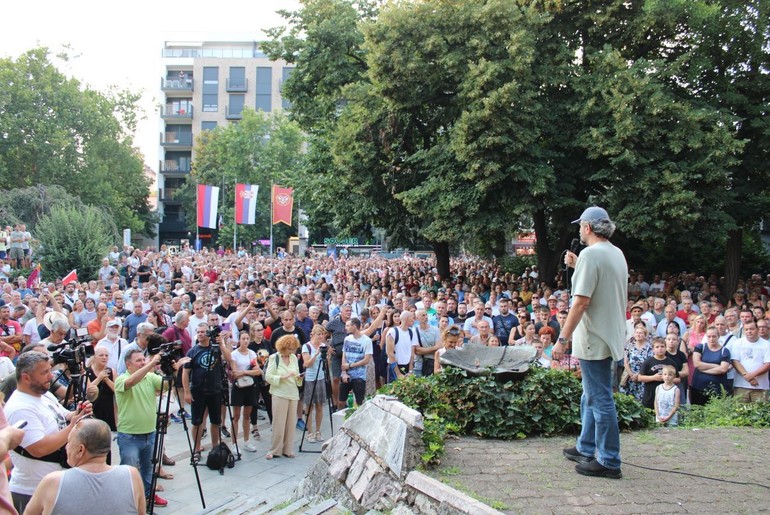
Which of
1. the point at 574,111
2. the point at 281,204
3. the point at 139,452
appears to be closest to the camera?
the point at 139,452

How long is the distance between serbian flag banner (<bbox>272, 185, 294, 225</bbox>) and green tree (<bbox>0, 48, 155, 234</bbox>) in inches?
574

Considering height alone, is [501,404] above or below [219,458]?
above

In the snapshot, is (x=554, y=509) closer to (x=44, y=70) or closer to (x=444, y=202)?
(x=444, y=202)

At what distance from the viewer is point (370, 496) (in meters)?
4.92

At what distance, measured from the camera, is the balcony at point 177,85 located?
2527 inches

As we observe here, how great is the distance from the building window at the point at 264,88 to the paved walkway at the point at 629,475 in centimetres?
6294

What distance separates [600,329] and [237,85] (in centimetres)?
6482

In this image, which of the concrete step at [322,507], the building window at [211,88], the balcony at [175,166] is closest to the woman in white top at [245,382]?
the concrete step at [322,507]

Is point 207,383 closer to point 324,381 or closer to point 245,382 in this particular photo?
point 245,382

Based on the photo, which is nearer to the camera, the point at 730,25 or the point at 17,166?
the point at 730,25

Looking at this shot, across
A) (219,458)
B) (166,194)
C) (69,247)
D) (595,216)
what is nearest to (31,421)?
(219,458)

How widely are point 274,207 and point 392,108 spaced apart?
58.2 ft

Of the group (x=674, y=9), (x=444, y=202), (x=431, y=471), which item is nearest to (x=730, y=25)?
(x=674, y=9)

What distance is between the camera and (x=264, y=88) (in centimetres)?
6481
